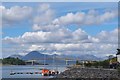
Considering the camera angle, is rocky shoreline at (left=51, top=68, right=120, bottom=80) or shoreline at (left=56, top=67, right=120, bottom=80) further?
shoreline at (left=56, top=67, right=120, bottom=80)

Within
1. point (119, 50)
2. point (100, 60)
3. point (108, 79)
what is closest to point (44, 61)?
point (100, 60)

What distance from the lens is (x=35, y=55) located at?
149250 mm

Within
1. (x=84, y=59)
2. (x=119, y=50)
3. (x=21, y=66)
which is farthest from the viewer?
(x=21, y=66)

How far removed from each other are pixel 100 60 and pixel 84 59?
78.4ft

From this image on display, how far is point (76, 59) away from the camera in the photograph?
125m

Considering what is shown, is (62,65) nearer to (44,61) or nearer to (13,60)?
(44,61)

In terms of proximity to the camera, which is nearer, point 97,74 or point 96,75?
point 96,75

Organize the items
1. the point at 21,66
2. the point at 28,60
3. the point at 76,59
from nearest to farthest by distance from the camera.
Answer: the point at 76,59, the point at 28,60, the point at 21,66

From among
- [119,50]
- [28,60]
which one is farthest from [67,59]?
[119,50]

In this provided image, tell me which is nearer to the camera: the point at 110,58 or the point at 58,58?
the point at 110,58

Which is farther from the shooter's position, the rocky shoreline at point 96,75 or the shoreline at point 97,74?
the shoreline at point 97,74

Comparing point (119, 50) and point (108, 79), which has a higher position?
point (119, 50)

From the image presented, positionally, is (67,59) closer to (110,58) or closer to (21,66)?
(21,66)

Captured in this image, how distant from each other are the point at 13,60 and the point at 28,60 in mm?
8098
